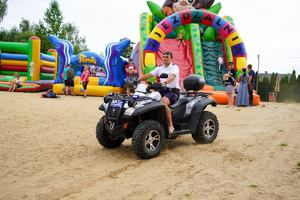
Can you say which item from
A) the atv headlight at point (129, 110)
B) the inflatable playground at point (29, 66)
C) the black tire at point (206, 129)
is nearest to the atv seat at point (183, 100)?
the black tire at point (206, 129)

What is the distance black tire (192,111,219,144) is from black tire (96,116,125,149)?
1.42 metres

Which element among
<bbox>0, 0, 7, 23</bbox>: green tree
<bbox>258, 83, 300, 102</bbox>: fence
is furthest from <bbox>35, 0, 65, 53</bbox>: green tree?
<bbox>258, 83, 300, 102</bbox>: fence

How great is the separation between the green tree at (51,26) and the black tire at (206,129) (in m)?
33.2

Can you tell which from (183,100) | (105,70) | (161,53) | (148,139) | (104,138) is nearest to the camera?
(148,139)

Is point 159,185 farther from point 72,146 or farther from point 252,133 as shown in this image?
point 252,133

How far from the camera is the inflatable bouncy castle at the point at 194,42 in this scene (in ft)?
40.8

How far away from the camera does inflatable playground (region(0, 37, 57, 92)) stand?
1542cm

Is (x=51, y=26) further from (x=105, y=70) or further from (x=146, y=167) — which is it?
(x=146, y=167)

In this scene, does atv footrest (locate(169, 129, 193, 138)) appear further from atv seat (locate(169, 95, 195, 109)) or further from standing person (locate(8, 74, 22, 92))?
standing person (locate(8, 74, 22, 92))

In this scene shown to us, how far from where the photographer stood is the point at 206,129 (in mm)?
4875

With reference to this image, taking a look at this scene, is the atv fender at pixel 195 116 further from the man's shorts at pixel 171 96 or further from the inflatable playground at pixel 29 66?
the inflatable playground at pixel 29 66

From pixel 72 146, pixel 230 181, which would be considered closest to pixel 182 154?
pixel 230 181

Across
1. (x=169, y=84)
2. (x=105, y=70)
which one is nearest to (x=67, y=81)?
(x=105, y=70)

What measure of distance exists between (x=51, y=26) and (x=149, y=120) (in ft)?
115
